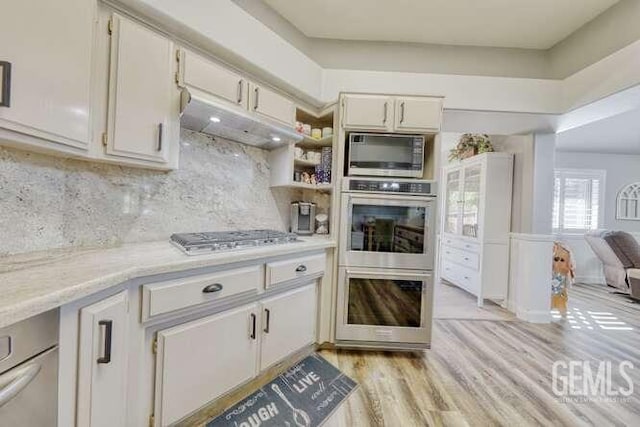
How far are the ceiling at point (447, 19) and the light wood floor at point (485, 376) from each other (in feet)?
9.15

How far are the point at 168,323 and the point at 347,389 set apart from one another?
1.22 meters

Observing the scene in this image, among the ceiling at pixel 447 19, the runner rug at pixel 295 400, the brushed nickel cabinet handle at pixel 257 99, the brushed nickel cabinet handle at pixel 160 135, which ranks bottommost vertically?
the runner rug at pixel 295 400

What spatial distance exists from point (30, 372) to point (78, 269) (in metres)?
0.43

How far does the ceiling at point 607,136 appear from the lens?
3.77 metres

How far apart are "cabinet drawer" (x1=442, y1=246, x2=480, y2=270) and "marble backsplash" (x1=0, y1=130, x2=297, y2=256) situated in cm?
277

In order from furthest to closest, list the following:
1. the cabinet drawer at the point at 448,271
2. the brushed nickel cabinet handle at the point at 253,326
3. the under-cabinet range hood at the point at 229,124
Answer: the cabinet drawer at the point at 448,271, the brushed nickel cabinet handle at the point at 253,326, the under-cabinet range hood at the point at 229,124

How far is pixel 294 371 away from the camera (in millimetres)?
2076

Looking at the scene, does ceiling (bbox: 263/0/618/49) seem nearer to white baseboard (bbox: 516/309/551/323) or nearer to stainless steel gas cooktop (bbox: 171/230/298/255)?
stainless steel gas cooktop (bbox: 171/230/298/255)

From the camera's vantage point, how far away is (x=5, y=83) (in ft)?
3.14

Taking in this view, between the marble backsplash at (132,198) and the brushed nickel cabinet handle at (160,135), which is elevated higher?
the brushed nickel cabinet handle at (160,135)

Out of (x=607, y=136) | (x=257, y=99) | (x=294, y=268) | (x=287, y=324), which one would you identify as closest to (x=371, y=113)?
(x=257, y=99)

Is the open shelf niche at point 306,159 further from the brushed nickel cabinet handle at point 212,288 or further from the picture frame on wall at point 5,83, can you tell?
the picture frame on wall at point 5,83

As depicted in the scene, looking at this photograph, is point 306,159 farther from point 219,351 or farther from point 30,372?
point 30,372

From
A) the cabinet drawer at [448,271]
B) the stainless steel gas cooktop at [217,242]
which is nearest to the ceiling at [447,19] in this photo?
the stainless steel gas cooktop at [217,242]
